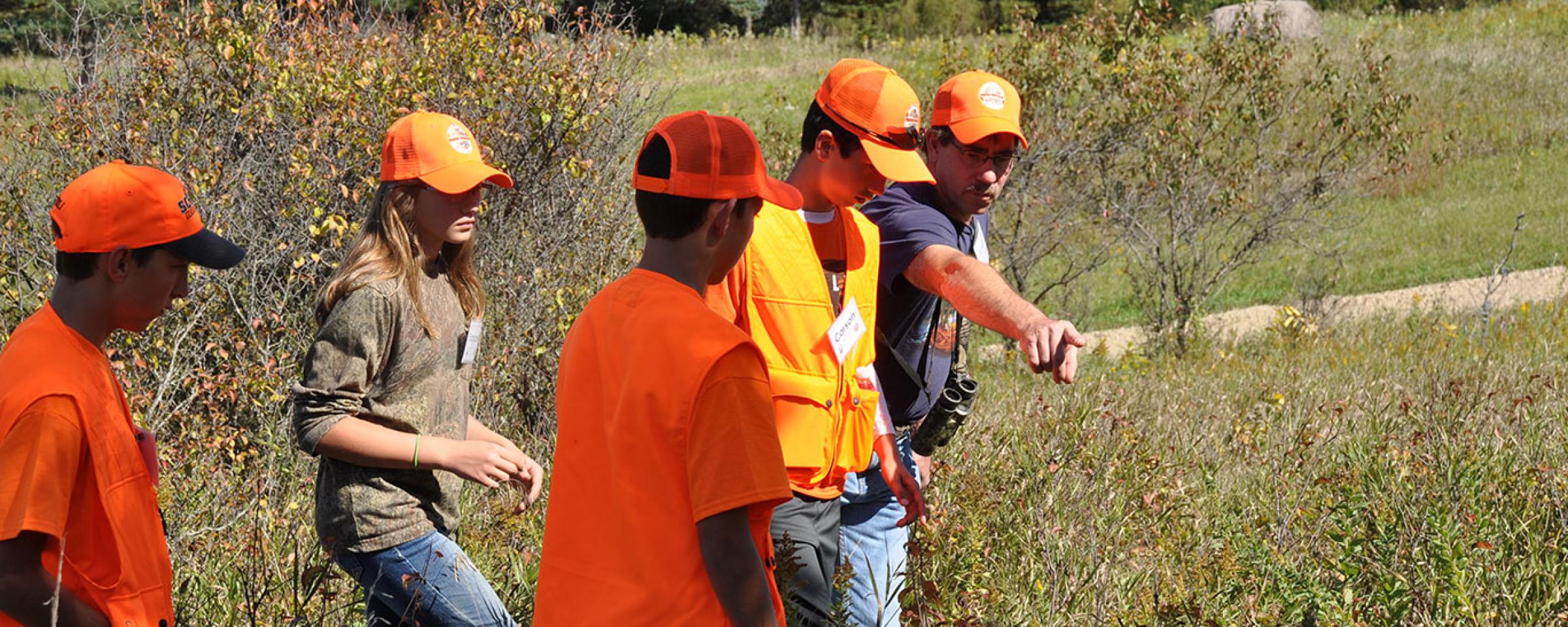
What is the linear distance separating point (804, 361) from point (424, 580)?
94 cm

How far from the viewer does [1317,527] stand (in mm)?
4176

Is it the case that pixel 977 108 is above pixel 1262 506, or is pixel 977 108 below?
above

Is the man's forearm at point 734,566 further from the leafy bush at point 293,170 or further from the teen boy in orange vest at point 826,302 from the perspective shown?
the leafy bush at point 293,170

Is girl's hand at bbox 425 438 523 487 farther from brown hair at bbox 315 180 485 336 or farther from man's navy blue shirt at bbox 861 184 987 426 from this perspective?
man's navy blue shirt at bbox 861 184 987 426

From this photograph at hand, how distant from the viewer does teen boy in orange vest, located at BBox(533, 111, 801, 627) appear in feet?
6.37

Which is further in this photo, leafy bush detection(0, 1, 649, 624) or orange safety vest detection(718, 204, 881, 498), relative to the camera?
leafy bush detection(0, 1, 649, 624)

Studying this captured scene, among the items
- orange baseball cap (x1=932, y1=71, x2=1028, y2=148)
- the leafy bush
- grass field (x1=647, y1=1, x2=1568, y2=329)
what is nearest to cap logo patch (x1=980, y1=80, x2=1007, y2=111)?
orange baseball cap (x1=932, y1=71, x2=1028, y2=148)

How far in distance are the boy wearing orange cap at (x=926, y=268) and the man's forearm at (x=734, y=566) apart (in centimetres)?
127

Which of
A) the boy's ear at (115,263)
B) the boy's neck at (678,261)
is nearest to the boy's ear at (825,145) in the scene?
the boy's neck at (678,261)

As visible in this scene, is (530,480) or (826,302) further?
(530,480)

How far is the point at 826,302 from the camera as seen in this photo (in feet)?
9.59

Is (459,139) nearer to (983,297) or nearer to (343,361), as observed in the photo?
(343,361)

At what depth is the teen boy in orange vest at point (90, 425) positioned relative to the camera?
2061 mm

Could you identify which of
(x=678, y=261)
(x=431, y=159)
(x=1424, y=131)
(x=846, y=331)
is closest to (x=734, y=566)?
(x=678, y=261)
